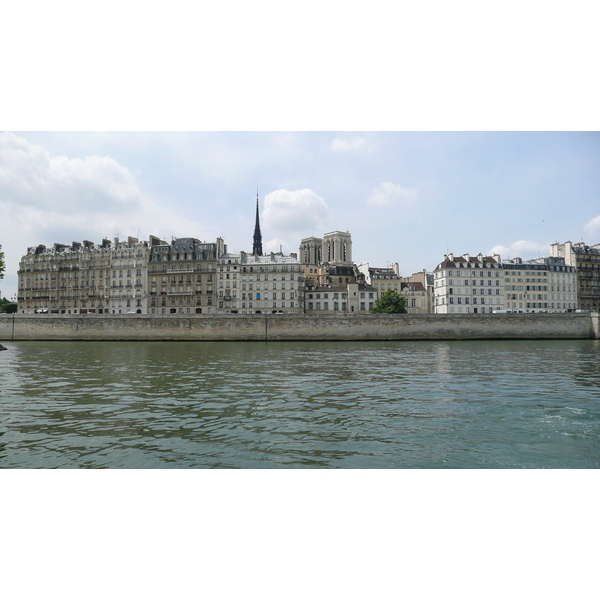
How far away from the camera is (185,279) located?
67.6 metres

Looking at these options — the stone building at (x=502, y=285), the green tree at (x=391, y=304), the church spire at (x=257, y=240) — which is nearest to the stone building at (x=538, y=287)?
the stone building at (x=502, y=285)

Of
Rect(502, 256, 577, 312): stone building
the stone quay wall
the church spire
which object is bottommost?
the stone quay wall

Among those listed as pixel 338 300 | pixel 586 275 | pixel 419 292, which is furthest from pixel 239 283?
pixel 586 275

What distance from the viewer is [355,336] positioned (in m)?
45.2

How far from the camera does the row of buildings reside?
67500 mm

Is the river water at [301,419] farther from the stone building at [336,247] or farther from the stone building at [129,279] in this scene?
the stone building at [336,247]

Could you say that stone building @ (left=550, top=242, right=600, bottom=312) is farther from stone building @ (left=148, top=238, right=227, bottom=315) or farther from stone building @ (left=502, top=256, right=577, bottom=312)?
stone building @ (left=148, top=238, right=227, bottom=315)

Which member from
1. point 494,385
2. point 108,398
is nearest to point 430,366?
point 494,385

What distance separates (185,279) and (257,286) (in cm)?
1060

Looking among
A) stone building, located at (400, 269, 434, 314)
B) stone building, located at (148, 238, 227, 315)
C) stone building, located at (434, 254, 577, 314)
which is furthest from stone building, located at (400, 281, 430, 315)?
stone building, located at (148, 238, 227, 315)

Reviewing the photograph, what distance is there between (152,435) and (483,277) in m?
70.1

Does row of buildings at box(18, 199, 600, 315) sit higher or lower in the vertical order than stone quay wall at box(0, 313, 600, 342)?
higher

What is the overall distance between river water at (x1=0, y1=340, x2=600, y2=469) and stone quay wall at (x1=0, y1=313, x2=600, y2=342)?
88.5 ft

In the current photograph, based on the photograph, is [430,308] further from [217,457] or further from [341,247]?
[217,457]
